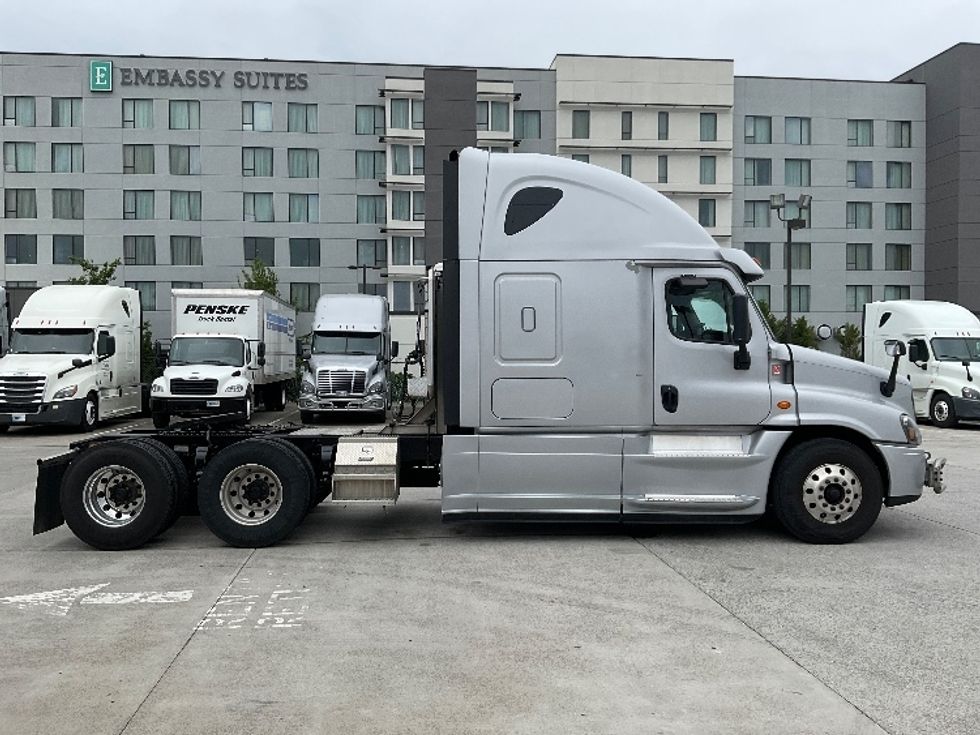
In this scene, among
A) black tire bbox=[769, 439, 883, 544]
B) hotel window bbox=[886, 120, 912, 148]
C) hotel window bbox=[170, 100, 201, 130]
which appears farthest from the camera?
hotel window bbox=[886, 120, 912, 148]

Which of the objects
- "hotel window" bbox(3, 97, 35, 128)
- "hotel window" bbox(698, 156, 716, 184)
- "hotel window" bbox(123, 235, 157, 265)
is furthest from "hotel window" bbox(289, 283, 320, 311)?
"hotel window" bbox(698, 156, 716, 184)

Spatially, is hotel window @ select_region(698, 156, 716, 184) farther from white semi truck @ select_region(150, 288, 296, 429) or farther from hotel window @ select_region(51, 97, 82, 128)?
white semi truck @ select_region(150, 288, 296, 429)

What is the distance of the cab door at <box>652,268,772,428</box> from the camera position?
8797 mm

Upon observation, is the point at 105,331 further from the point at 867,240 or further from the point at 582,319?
the point at 867,240

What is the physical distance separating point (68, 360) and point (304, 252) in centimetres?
3870

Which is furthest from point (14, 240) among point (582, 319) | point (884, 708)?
point (884, 708)

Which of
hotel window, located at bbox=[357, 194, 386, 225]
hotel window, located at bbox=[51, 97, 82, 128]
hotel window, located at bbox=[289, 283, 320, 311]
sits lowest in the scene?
hotel window, located at bbox=[289, 283, 320, 311]

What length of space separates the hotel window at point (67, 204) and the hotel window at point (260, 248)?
985cm

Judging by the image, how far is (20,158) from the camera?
60031 mm

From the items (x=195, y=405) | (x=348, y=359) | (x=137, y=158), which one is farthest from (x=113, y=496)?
(x=137, y=158)

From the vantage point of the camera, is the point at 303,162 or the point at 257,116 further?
the point at 303,162

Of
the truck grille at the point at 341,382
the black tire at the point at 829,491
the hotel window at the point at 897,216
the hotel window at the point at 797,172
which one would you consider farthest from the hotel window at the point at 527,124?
the black tire at the point at 829,491

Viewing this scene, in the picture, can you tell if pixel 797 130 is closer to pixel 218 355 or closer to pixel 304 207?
pixel 304 207

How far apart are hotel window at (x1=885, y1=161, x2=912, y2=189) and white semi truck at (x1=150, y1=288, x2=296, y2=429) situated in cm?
5119
